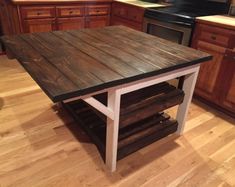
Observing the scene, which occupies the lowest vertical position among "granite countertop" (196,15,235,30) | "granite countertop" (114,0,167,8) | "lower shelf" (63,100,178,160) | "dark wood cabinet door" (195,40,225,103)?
"lower shelf" (63,100,178,160)

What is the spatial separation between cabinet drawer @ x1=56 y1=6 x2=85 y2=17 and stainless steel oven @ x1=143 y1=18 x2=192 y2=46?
104 centimetres

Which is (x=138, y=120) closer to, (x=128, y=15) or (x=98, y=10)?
(x=128, y=15)

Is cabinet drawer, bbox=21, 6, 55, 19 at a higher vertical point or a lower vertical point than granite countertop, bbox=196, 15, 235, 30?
lower

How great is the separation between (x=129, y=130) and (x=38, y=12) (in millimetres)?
2182

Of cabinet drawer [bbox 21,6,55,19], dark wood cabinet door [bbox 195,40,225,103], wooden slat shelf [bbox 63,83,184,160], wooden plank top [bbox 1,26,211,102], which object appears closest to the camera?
wooden plank top [bbox 1,26,211,102]

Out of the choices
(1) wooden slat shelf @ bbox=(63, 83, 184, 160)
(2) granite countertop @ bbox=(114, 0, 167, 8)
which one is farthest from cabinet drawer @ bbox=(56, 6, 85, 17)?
(1) wooden slat shelf @ bbox=(63, 83, 184, 160)

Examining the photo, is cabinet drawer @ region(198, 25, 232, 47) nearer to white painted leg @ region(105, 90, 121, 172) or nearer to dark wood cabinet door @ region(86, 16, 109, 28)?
white painted leg @ region(105, 90, 121, 172)

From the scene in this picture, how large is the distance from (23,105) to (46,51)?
1.07 meters

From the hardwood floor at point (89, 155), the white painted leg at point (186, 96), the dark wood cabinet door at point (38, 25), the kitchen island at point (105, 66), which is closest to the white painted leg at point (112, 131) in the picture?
the kitchen island at point (105, 66)

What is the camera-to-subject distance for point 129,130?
1.68 meters

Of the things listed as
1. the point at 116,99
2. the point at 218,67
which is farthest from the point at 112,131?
the point at 218,67

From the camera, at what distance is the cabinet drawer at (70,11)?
3.07 meters

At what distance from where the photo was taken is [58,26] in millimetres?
3154

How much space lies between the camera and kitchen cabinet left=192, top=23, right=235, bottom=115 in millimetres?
2088
